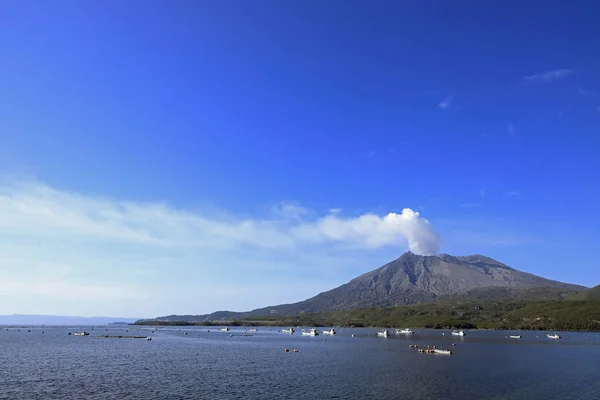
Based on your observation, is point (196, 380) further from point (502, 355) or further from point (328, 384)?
point (502, 355)

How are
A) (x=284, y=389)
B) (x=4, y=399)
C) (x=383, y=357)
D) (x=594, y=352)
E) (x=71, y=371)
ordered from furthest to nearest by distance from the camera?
(x=594, y=352)
(x=383, y=357)
(x=71, y=371)
(x=284, y=389)
(x=4, y=399)

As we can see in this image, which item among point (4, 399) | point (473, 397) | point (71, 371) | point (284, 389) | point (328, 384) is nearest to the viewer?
point (4, 399)

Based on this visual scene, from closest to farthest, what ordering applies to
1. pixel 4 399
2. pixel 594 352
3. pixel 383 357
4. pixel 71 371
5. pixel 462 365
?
pixel 4 399, pixel 71 371, pixel 462 365, pixel 383 357, pixel 594 352

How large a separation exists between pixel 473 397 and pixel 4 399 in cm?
4942

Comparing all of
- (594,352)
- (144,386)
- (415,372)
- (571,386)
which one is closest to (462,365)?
(415,372)

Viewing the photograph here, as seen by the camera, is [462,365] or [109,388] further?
[462,365]

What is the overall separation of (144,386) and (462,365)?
5382 cm

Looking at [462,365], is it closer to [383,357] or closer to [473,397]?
[383,357]

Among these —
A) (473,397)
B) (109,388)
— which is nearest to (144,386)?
(109,388)

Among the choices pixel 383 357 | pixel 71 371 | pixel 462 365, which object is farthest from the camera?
pixel 383 357

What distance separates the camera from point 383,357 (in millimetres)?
89500

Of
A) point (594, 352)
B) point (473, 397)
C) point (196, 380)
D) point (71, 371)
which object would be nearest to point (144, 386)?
point (196, 380)

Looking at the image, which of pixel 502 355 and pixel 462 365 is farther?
pixel 502 355

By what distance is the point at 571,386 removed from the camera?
55312 mm
